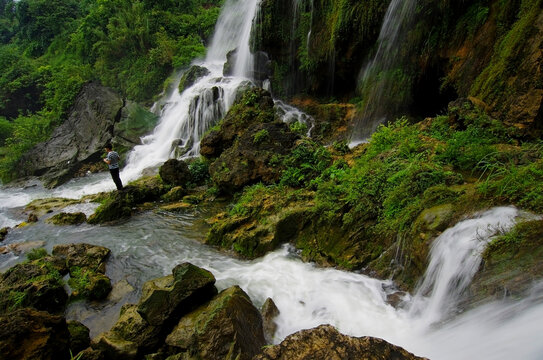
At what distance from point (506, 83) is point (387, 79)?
4966 millimetres

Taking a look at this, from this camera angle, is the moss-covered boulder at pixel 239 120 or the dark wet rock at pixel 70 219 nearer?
the dark wet rock at pixel 70 219

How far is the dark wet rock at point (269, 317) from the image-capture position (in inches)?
163

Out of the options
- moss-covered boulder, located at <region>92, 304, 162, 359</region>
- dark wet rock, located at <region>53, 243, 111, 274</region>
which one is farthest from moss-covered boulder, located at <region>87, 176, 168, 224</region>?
moss-covered boulder, located at <region>92, 304, 162, 359</region>

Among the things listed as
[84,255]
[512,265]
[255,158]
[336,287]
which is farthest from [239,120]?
[512,265]

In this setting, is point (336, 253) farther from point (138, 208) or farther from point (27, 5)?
point (27, 5)

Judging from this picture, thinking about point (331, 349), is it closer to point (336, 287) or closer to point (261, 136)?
point (336, 287)

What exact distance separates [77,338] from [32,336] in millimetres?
702

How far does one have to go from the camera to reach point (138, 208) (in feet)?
32.1

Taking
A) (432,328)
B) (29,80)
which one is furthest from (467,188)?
(29,80)

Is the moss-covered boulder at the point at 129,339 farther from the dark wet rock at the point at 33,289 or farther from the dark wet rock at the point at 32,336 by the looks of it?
the dark wet rock at the point at 33,289

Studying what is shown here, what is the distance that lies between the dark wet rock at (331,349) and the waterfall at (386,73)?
10.7 meters

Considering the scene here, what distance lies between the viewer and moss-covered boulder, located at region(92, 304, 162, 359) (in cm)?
396

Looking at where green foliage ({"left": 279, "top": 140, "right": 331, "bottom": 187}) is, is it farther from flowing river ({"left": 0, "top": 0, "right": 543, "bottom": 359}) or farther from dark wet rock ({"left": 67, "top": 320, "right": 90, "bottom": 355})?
dark wet rock ({"left": 67, "top": 320, "right": 90, "bottom": 355})

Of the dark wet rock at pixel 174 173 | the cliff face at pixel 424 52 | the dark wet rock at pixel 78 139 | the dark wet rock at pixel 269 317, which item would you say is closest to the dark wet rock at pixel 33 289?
the dark wet rock at pixel 269 317
